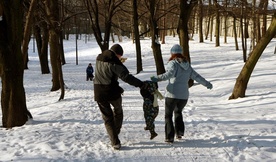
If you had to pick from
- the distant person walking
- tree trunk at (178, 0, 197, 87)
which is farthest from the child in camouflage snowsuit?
tree trunk at (178, 0, 197, 87)

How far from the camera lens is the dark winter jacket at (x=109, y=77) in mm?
5270

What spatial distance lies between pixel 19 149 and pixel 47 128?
153cm

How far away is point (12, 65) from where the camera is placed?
7.39m

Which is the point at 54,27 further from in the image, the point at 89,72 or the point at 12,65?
the point at 89,72

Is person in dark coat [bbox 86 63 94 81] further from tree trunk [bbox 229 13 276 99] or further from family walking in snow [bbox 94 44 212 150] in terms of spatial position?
family walking in snow [bbox 94 44 212 150]

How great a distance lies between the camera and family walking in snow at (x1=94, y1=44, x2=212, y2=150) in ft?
17.5

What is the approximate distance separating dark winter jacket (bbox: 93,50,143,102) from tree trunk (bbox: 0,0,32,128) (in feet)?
9.60

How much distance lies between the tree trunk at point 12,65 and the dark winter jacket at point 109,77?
2927mm

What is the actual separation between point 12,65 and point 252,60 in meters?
6.95

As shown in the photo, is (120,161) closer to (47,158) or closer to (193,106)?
(47,158)

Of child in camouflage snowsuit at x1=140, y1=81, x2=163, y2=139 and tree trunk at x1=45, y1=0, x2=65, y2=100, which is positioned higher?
tree trunk at x1=45, y1=0, x2=65, y2=100

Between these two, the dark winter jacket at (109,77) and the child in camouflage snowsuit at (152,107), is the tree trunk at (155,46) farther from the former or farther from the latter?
the dark winter jacket at (109,77)

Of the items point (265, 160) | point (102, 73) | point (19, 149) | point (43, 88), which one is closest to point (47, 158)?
point (19, 149)

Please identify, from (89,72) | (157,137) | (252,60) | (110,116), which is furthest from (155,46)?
(110,116)
